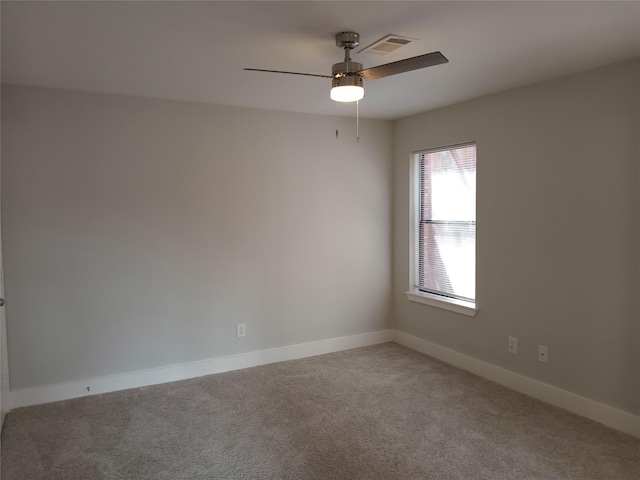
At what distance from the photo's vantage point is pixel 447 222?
4.18m

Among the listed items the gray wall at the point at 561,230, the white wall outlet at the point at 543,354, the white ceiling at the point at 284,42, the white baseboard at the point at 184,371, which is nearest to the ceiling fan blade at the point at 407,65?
the white ceiling at the point at 284,42

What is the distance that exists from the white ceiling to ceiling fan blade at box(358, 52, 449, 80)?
0.19 meters

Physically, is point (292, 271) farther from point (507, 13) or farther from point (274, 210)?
point (507, 13)

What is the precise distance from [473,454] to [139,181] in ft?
10.2

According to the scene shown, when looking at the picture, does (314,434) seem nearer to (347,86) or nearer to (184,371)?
(184,371)

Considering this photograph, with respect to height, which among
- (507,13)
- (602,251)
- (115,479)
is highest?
(507,13)

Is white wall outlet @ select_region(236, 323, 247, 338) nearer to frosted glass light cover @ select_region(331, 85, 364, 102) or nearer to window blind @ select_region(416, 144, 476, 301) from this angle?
window blind @ select_region(416, 144, 476, 301)

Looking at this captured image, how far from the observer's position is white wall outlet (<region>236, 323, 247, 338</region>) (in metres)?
4.02

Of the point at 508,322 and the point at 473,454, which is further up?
the point at 508,322

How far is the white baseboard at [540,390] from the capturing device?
281 centimetres

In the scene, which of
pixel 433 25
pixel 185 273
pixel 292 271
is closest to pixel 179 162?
pixel 185 273

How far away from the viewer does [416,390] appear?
3.49m

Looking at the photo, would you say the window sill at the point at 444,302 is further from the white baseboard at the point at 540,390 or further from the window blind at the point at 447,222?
the white baseboard at the point at 540,390

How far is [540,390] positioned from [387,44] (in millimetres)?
2697
